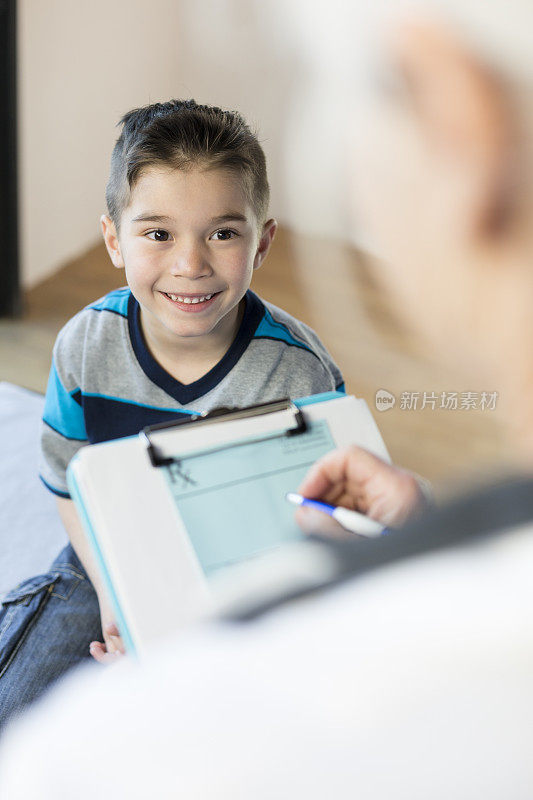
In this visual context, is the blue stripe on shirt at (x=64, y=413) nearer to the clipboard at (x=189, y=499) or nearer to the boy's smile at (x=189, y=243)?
the boy's smile at (x=189, y=243)

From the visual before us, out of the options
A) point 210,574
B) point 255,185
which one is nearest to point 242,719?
point 210,574

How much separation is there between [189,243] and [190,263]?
18mm

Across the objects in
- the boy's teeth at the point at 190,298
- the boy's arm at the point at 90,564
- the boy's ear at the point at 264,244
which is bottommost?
the boy's arm at the point at 90,564

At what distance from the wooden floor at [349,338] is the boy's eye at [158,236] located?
0.10 meters

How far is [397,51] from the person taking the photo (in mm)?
164

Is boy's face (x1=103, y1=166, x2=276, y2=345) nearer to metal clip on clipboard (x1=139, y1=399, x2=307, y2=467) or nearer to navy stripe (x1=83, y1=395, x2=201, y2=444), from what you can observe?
navy stripe (x1=83, y1=395, x2=201, y2=444)

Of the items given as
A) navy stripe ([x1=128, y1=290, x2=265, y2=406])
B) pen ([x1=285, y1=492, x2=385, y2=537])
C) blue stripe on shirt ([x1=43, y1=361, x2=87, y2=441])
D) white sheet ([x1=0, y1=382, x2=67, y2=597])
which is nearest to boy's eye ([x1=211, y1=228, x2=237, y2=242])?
navy stripe ([x1=128, y1=290, x2=265, y2=406])

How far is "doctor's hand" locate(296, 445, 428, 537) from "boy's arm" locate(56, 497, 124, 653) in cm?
28

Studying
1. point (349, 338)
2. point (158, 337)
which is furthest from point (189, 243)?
point (349, 338)

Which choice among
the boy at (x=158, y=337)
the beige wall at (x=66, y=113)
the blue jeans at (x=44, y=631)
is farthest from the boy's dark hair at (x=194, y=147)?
the beige wall at (x=66, y=113)

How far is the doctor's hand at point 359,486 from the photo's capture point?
47 cm

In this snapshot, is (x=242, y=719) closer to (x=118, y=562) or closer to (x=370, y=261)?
(x=370, y=261)

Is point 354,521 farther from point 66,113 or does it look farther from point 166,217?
point 66,113

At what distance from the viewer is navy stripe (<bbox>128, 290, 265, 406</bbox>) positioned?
0.77 metres
